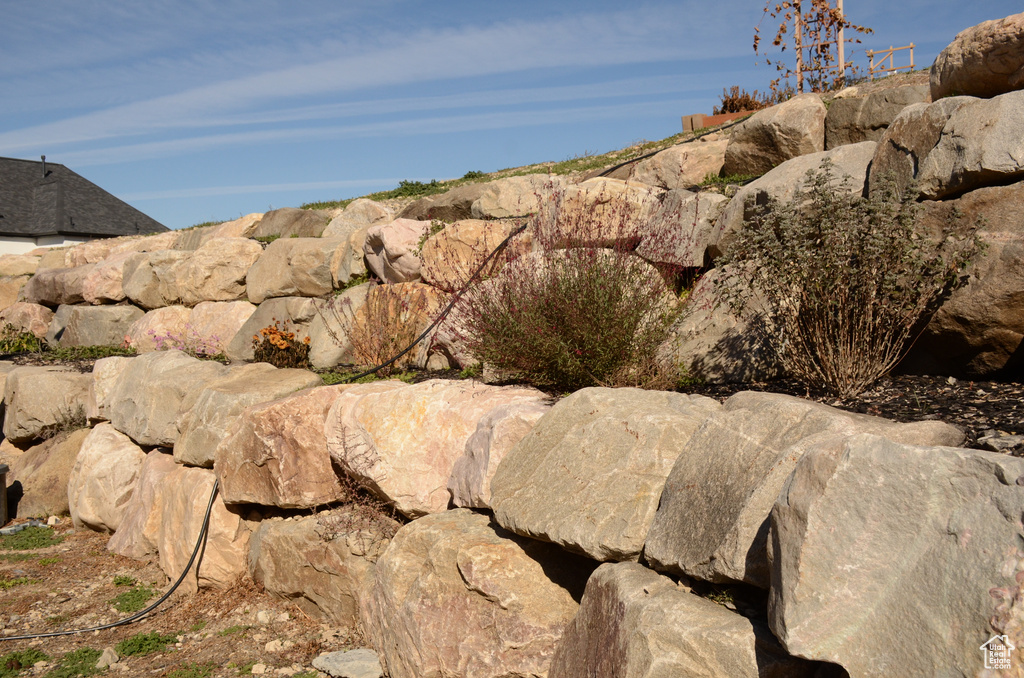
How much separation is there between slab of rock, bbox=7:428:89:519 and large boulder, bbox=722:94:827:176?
8.73 meters

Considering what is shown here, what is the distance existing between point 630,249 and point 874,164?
1866 millimetres

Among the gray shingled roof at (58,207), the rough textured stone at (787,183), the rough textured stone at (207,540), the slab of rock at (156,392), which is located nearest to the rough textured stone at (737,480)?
the rough textured stone at (787,183)

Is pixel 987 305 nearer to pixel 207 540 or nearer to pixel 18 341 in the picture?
pixel 207 540

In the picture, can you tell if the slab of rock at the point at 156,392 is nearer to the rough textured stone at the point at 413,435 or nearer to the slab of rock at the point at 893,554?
the rough textured stone at the point at 413,435

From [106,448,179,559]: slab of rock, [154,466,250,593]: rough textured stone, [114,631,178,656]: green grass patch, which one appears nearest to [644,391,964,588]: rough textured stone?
[114,631,178,656]: green grass patch

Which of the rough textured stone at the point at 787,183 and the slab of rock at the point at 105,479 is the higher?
the rough textured stone at the point at 787,183

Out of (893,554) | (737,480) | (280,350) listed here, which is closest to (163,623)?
(280,350)

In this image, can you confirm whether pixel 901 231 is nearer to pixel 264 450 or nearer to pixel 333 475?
pixel 333 475

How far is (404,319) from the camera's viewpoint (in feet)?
25.7

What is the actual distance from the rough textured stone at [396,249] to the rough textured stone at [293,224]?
409 centimetres

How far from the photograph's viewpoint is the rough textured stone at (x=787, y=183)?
5.39 m

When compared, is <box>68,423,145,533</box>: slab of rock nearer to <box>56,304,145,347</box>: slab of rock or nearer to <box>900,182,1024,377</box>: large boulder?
<box>56,304,145,347</box>: slab of rock

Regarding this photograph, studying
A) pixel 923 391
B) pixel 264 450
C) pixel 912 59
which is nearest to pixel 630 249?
pixel 923 391

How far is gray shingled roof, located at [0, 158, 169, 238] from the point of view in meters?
26.0
